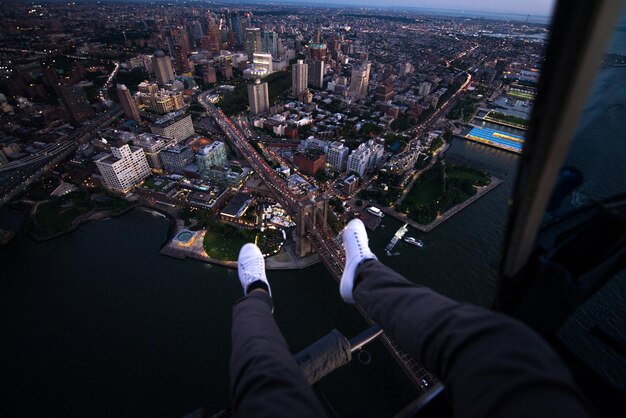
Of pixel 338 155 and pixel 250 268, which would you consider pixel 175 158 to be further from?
pixel 250 268

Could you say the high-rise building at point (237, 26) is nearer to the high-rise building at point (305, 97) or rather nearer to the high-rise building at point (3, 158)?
the high-rise building at point (305, 97)

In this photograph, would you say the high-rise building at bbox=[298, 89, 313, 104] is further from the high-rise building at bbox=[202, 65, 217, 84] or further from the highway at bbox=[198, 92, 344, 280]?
the high-rise building at bbox=[202, 65, 217, 84]

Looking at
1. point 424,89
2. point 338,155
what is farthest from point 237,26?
point 338,155

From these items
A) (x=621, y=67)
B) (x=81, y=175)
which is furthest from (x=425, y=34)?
(x=621, y=67)

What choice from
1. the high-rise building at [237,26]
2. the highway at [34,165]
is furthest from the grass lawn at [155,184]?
the high-rise building at [237,26]

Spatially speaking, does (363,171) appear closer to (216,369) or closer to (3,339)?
(216,369)

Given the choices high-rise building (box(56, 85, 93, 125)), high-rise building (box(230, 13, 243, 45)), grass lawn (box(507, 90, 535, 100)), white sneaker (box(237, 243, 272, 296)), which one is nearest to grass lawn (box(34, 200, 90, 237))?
high-rise building (box(56, 85, 93, 125))
